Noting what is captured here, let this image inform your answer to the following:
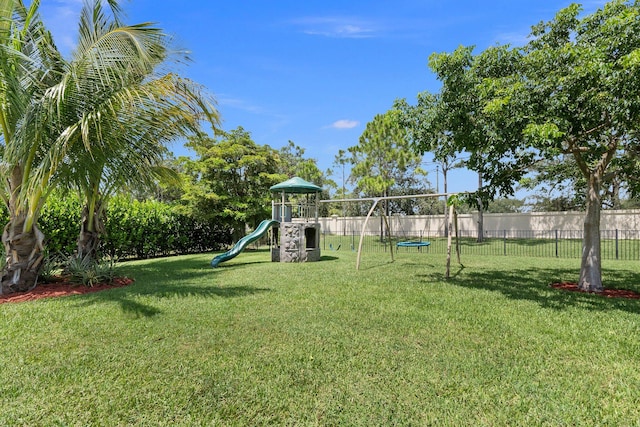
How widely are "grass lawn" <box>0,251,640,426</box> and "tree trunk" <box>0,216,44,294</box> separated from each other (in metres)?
1.19

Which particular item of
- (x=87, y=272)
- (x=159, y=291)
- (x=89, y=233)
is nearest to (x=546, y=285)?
(x=159, y=291)

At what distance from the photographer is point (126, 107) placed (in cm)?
600

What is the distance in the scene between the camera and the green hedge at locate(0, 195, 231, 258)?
11.1 m

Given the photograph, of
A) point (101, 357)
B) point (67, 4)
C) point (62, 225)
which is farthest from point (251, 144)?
point (101, 357)

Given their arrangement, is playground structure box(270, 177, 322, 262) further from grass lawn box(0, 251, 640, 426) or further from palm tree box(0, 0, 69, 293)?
palm tree box(0, 0, 69, 293)

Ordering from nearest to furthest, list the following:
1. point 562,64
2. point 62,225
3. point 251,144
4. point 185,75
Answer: point 562,64 < point 185,75 < point 62,225 < point 251,144

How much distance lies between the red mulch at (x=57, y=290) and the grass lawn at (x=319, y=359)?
0.62m

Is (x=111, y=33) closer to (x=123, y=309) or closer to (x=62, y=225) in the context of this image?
(x=123, y=309)

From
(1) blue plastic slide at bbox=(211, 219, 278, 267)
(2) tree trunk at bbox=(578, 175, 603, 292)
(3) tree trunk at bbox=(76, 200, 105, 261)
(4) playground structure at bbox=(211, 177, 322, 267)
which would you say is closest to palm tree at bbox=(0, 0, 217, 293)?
(3) tree trunk at bbox=(76, 200, 105, 261)

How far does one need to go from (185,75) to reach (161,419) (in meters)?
6.07

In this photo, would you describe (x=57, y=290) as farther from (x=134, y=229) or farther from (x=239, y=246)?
(x=134, y=229)

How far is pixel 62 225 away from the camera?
442 inches

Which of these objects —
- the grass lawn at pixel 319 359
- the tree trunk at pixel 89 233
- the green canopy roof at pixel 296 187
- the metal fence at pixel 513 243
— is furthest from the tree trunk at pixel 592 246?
the tree trunk at pixel 89 233

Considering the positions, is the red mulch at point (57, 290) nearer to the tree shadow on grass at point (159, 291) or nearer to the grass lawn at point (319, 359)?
the tree shadow on grass at point (159, 291)
